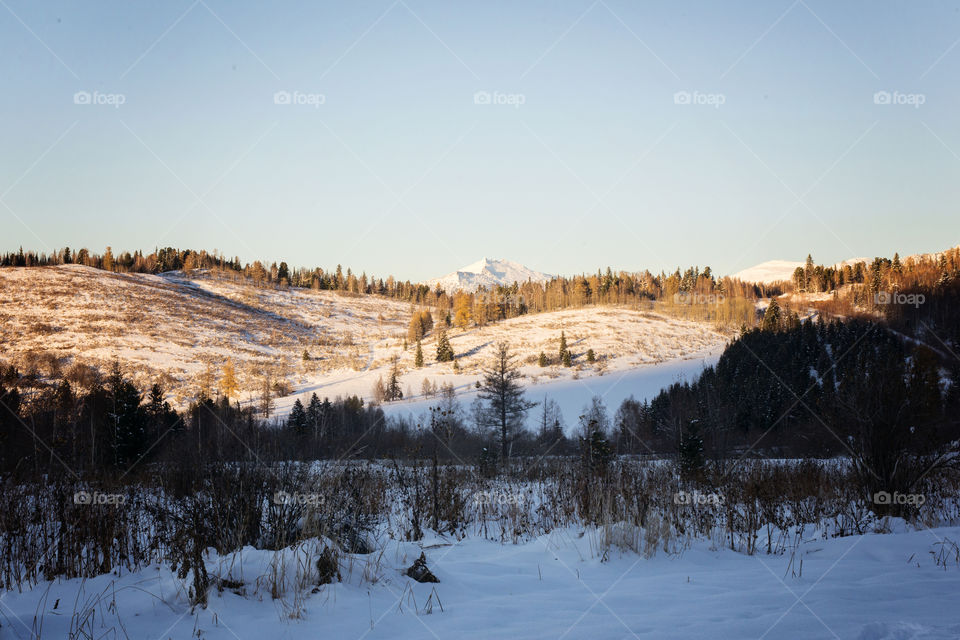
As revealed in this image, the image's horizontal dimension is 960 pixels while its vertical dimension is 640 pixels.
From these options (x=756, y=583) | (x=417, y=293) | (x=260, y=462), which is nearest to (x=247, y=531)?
(x=260, y=462)

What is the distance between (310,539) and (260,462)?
192cm

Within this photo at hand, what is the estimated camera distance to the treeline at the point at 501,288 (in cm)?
11188

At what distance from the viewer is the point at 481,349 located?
280ft

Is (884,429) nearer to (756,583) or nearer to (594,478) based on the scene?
(594,478)
